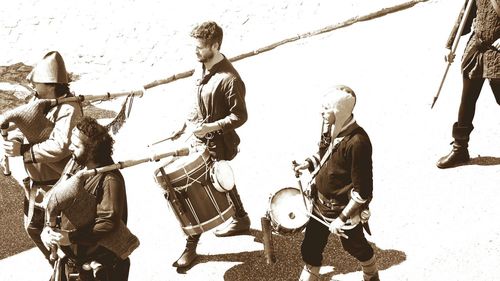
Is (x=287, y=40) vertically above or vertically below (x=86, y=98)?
below

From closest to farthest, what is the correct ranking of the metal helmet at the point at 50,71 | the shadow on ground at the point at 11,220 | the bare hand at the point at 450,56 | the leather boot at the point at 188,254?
the metal helmet at the point at 50,71, the leather boot at the point at 188,254, the bare hand at the point at 450,56, the shadow on ground at the point at 11,220

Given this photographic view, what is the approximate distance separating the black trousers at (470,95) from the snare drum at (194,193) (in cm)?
255

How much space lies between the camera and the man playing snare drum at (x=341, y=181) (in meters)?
5.02

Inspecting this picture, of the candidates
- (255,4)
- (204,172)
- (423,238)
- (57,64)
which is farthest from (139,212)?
(255,4)

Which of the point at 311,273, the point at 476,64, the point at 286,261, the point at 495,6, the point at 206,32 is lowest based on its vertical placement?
the point at 286,261

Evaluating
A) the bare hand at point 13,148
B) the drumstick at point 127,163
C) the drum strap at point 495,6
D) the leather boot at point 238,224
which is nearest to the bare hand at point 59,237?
the drumstick at point 127,163

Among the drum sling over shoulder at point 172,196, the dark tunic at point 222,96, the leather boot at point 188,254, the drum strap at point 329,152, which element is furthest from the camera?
the leather boot at point 188,254

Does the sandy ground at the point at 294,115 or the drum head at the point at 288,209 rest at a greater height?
the drum head at the point at 288,209

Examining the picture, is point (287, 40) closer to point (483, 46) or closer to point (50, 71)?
point (483, 46)

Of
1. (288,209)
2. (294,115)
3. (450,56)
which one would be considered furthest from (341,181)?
(294,115)

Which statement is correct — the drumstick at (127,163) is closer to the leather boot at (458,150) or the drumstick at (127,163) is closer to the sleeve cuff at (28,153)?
the sleeve cuff at (28,153)

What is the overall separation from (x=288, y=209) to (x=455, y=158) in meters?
2.34

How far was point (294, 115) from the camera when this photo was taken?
9266 mm

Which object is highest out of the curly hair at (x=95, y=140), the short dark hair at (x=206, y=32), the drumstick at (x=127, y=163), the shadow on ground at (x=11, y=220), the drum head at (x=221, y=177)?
the short dark hair at (x=206, y=32)
